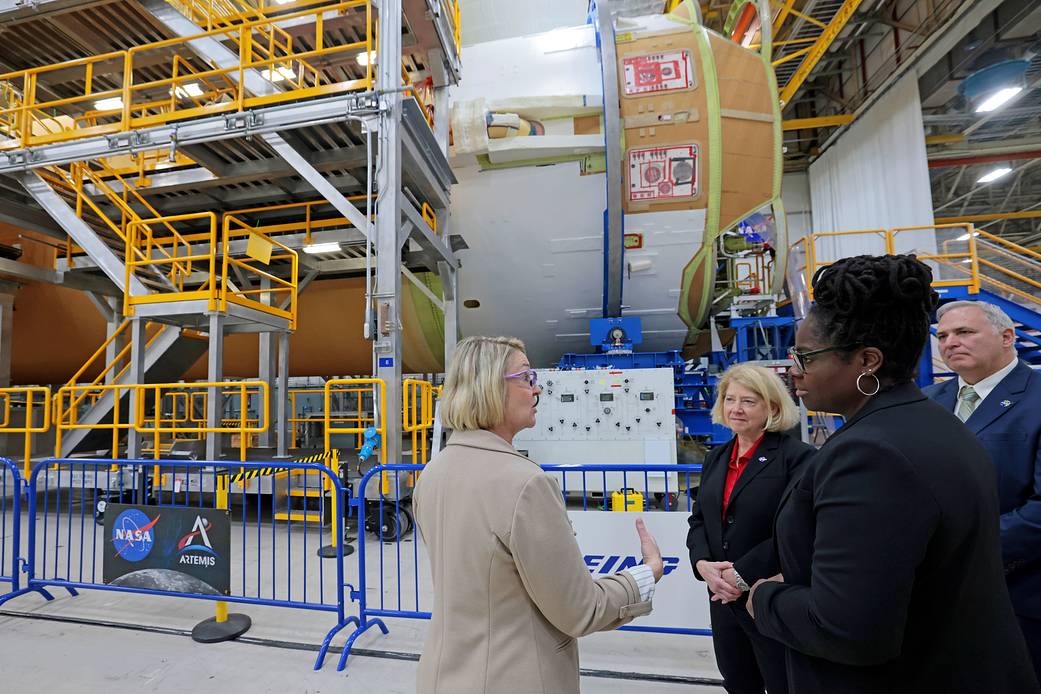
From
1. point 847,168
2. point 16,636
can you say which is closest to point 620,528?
point 16,636

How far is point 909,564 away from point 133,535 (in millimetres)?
4412

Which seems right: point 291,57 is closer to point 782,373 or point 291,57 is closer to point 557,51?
point 557,51

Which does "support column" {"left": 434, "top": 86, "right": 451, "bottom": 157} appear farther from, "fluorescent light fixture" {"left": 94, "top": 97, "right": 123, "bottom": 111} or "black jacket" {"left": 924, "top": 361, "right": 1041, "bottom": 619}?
"fluorescent light fixture" {"left": 94, "top": 97, "right": 123, "bottom": 111}

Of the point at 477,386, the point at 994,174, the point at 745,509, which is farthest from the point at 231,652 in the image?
the point at 994,174

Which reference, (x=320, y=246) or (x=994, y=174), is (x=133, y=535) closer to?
(x=320, y=246)

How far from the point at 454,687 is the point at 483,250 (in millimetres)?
6306

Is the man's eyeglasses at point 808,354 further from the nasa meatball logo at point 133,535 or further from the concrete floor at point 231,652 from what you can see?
the nasa meatball logo at point 133,535

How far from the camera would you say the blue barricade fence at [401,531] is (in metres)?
3.42

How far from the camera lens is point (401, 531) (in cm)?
529

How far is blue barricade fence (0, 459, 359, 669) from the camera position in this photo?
355 cm

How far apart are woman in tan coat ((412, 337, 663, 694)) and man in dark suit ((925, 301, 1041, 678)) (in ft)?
4.69

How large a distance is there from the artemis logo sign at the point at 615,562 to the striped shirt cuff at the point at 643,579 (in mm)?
1653

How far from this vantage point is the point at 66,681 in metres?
2.94

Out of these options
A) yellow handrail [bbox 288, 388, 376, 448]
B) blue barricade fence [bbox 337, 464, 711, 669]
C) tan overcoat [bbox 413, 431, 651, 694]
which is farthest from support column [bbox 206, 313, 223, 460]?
tan overcoat [bbox 413, 431, 651, 694]
